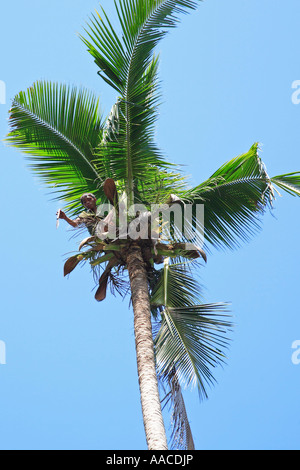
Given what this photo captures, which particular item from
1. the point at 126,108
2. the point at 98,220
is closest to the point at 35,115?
the point at 126,108

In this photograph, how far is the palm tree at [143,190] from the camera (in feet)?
29.2

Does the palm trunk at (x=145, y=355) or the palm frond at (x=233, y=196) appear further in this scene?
the palm frond at (x=233, y=196)

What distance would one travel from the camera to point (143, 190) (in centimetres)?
980

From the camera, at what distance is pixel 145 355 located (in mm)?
7977

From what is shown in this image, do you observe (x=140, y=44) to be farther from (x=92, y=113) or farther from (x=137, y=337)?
(x=137, y=337)

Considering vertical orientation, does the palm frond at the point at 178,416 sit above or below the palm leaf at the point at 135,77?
below

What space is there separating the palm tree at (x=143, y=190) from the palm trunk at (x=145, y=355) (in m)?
0.02

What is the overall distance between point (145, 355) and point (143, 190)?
8.56ft

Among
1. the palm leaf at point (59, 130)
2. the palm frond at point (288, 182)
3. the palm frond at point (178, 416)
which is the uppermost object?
the palm leaf at point (59, 130)

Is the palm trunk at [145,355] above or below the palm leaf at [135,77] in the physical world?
below

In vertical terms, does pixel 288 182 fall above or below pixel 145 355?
above

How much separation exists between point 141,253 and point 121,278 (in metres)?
0.68

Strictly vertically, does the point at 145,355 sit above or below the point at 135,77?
below

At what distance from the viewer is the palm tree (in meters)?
8.89
